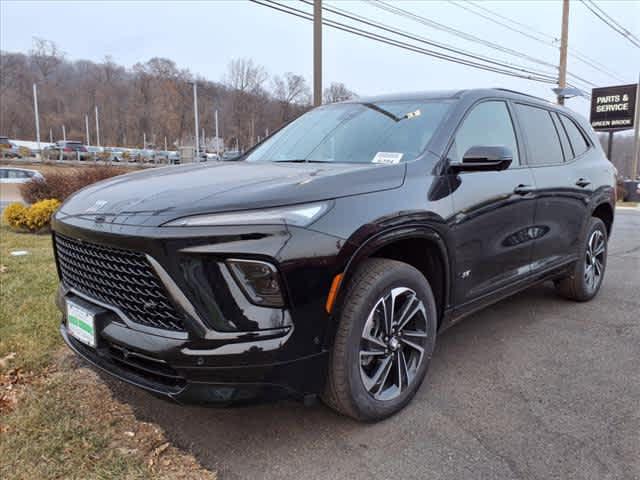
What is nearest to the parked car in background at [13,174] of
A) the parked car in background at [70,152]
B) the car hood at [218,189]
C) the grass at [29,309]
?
the grass at [29,309]

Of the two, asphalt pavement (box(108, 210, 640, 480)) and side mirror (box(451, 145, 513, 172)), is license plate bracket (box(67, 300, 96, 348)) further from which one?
side mirror (box(451, 145, 513, 172))

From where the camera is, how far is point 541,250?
12.5 feet

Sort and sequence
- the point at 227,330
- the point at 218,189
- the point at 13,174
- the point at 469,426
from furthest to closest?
the point at 13,174
the point at 469,426
the point at 218,189
the point at 227,330

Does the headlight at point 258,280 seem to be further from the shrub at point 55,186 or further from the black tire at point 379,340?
the shrub at point 55,186

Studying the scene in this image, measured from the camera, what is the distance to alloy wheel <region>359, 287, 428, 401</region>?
8.17 feet

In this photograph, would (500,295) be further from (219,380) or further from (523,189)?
(219,380)

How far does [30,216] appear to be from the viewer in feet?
28.5

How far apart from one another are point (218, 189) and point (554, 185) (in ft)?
8.94

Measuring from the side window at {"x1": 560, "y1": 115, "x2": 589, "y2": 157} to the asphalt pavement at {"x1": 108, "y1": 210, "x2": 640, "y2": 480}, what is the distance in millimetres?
1664

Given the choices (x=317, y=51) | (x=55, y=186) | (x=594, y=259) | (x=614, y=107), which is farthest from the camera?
(x=614, y=107)

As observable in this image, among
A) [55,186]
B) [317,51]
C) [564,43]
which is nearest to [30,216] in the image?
[55,186]

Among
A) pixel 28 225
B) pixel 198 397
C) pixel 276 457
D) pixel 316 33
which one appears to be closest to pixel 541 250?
pixel 276 457

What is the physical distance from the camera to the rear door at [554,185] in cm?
374

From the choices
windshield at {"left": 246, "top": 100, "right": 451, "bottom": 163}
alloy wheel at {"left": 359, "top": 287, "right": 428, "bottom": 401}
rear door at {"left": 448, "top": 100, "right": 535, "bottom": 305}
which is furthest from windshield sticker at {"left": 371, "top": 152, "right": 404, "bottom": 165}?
alloy wheel at {"left": 359, "top": 287, "right": 428, "bottom": 401}
